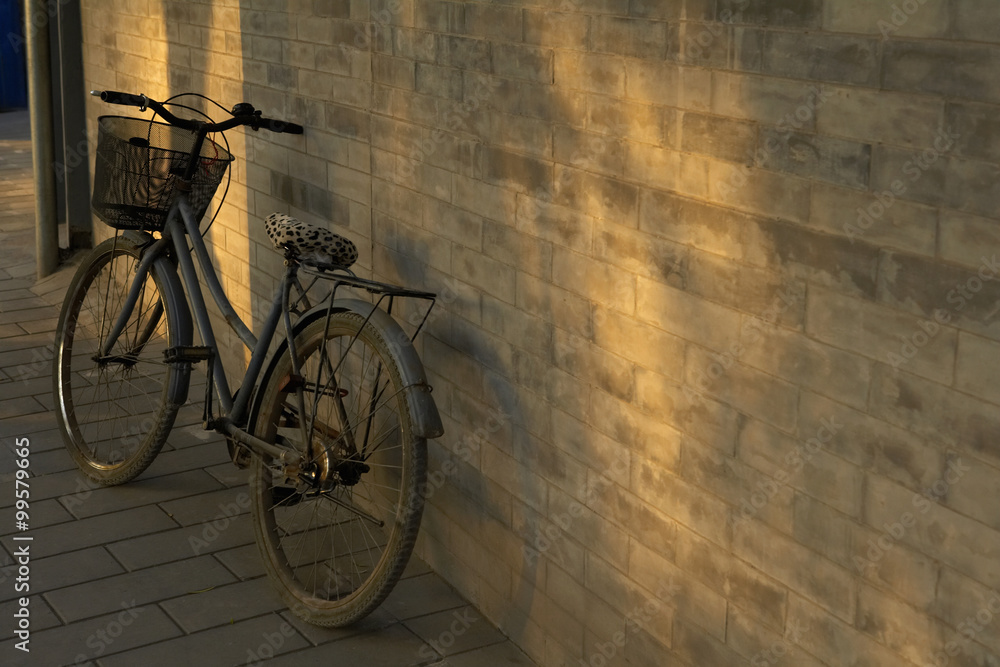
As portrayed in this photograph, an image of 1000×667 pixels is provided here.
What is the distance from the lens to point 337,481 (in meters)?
3.60

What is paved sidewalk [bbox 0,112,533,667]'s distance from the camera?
3562mm

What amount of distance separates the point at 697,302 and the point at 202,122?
2021 millimetres

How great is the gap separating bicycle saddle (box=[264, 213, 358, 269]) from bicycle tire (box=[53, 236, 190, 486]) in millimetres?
801

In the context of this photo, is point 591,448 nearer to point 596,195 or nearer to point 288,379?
point 596,195

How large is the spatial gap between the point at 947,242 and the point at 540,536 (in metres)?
1.60

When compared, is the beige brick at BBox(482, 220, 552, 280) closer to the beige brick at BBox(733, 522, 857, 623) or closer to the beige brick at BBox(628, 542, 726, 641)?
the beige brick at BBox(628, 542, 726, 641)

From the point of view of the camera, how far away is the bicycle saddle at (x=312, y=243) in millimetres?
3664

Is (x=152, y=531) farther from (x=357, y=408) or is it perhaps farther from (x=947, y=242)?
(x=947, y=242)

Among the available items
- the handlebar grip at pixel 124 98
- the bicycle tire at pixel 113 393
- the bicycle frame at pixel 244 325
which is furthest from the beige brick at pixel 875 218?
the bicycle tire at pixel 113 393

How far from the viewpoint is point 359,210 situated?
416cm

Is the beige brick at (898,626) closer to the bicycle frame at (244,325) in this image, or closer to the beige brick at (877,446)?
the beige brick at (877,446)

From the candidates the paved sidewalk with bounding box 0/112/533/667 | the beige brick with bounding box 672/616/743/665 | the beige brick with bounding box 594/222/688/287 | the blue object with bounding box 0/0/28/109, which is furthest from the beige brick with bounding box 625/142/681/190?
the blue object with bounding box 0/0/28/109

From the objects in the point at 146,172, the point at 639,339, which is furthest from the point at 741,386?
the point at 146,172

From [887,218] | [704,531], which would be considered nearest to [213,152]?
[704,531]
